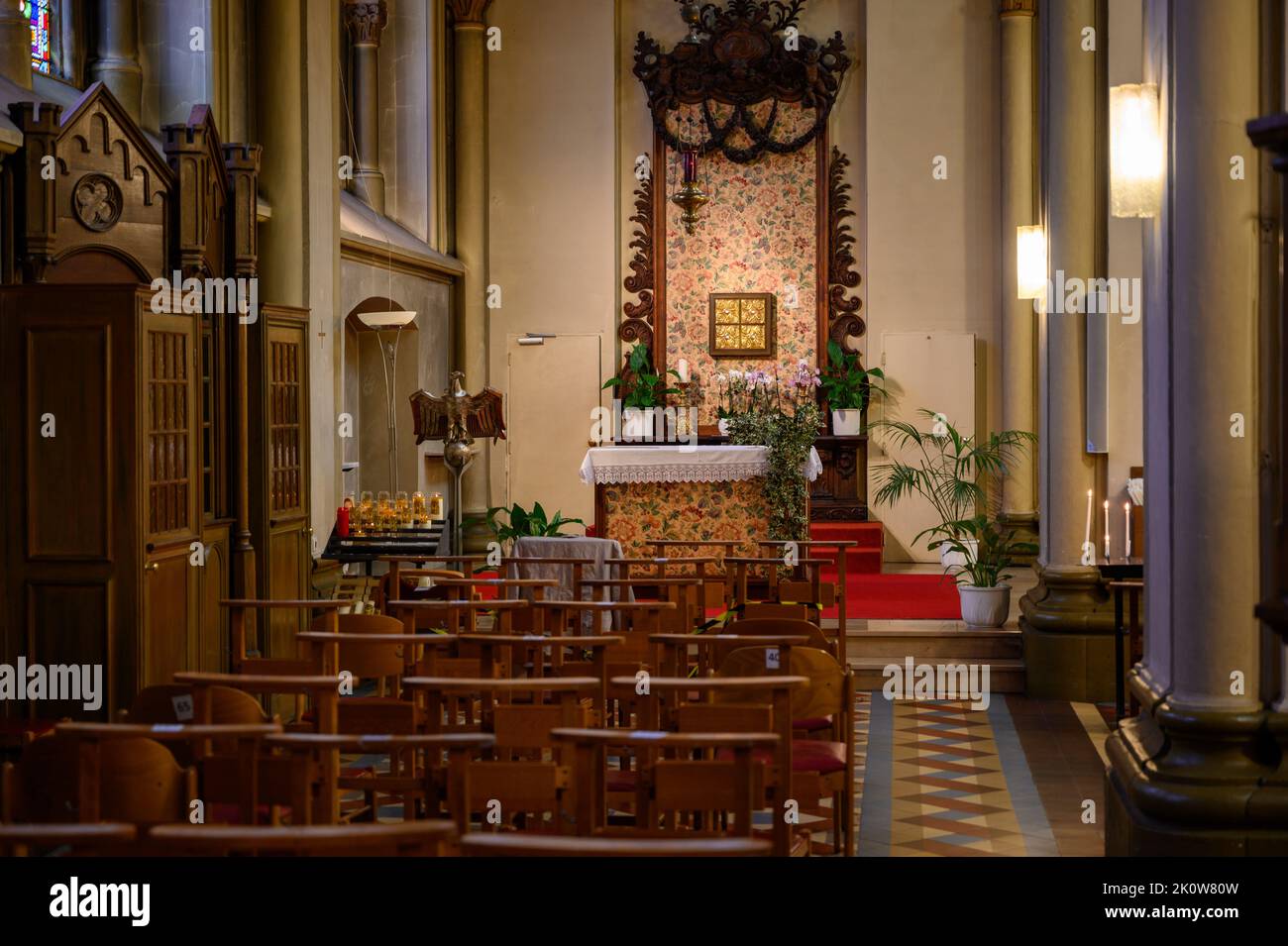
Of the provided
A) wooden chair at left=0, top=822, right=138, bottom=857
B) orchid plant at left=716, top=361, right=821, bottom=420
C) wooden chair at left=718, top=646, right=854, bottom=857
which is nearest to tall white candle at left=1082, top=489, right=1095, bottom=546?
wooden chair at left=718, top=646, right=854, bottom=857

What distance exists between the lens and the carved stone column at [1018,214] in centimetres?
1400

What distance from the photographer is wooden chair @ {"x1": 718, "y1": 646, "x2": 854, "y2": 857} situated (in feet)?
16.5

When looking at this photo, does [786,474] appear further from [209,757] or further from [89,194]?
[209,757]

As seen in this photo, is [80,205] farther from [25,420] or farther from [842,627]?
[842,627]

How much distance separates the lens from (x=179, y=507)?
739cm

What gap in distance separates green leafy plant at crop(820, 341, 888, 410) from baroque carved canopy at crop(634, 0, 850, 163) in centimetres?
212

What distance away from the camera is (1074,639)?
895 cm

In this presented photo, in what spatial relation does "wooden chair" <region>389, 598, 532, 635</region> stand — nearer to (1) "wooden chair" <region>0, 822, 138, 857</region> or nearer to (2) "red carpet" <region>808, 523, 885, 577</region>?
(1) "wooden chair" <region>0, 822, 138, 857</region>

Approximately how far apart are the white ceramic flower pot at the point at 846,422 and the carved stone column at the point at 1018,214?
55.6 inches

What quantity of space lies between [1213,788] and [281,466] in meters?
5.90
